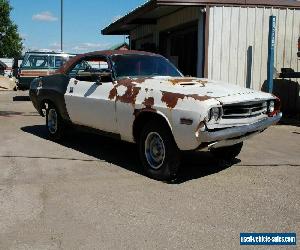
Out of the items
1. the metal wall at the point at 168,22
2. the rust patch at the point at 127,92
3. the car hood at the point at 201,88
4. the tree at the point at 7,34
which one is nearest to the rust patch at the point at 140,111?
the rust patch at the point at 127,92

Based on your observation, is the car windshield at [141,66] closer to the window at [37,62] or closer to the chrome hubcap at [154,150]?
the chrome hubcap at [154,150]

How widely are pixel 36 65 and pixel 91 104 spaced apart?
12881mm

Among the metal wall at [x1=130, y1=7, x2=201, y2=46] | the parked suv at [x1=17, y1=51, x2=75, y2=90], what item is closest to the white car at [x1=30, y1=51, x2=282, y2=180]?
the metal wall at [x1=130, y1=7, x2=201, y2=46]

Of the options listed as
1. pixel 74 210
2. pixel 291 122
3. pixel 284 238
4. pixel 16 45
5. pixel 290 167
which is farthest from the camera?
pixel 16 45

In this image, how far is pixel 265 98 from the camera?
620cm

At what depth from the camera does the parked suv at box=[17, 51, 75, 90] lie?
62.4ft

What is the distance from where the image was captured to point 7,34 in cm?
6706

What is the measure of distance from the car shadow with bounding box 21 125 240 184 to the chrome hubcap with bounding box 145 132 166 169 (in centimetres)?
30

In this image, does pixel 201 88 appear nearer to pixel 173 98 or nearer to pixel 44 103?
pixel 173 98

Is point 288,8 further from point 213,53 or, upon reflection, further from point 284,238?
point 284,238

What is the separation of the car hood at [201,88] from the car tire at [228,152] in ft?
3.57

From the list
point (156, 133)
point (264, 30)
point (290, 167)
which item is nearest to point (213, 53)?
point (264, 30)

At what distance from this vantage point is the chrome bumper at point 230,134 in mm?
5348

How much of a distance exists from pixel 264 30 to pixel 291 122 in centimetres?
258
